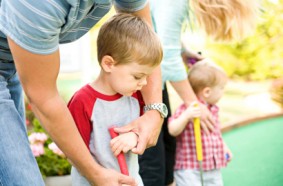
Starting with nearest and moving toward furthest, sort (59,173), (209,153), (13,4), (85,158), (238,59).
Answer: (13,4) → (85,158) → (209,153) → (59,173) → (238,59)

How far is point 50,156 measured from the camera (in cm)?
335

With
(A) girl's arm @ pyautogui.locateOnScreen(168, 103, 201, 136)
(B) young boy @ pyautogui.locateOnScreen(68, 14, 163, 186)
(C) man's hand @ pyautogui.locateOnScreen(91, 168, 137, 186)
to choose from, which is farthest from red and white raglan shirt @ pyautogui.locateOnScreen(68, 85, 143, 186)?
(A) girl's arm @ pyautogui.locateOnScreen(168, 103, 201, 136)

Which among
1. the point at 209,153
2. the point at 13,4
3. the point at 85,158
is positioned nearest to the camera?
the point at 13,4

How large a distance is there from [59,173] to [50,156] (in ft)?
0.43

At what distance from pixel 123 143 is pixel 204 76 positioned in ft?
4.02

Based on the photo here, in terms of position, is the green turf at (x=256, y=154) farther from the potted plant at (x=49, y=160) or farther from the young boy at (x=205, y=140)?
the potted plant at (x=49, y=160)

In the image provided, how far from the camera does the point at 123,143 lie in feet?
5.73

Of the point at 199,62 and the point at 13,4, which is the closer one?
the point at 13,4

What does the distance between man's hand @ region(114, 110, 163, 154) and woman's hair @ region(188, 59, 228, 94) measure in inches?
39.6

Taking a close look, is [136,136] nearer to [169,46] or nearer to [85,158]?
[85,158]

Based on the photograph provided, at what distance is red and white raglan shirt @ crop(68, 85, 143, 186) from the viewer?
69.4 inches

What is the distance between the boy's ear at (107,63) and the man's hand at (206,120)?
1051 mm

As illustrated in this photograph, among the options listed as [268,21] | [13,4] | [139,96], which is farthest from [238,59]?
[13,4]

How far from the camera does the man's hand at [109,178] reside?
165cm
